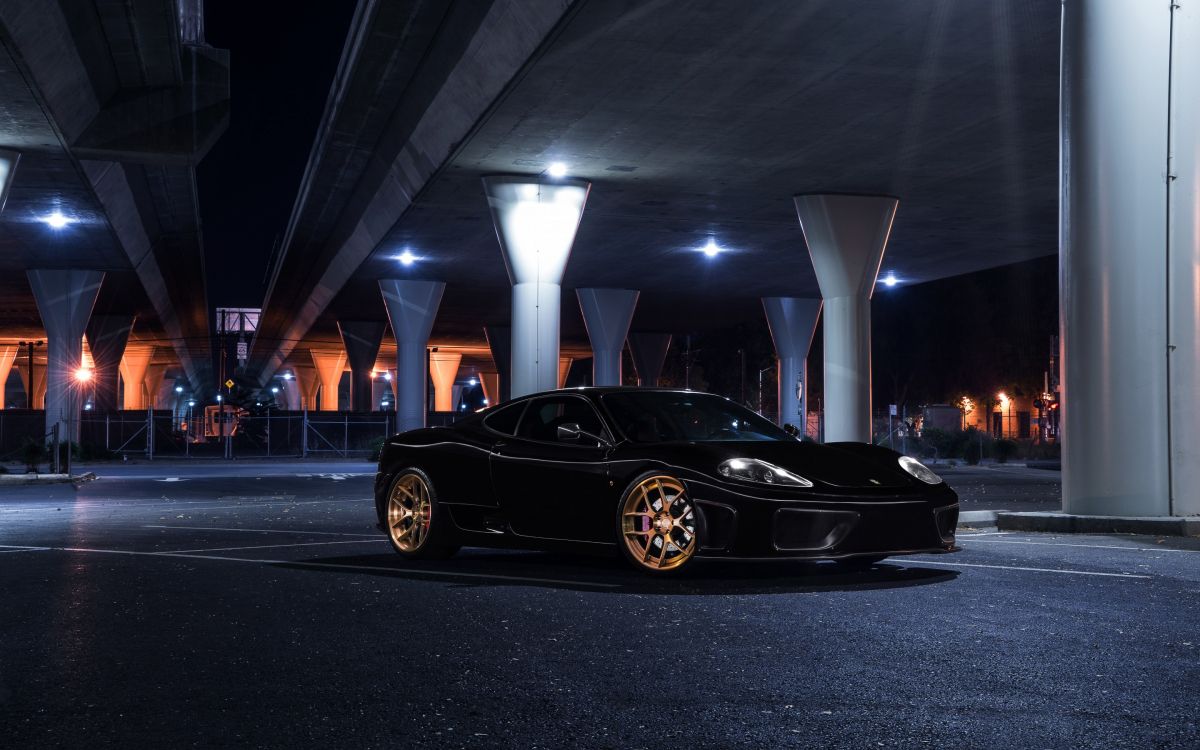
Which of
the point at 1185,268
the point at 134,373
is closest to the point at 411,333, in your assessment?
the point at 1185,268

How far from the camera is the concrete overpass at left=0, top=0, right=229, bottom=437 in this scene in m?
23.7

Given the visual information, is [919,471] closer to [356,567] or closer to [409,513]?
[409,513]

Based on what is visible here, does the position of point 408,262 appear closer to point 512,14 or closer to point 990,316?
point 512,14


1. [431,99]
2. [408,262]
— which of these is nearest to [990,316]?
[408,262]

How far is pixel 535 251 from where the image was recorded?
3008 centimetres

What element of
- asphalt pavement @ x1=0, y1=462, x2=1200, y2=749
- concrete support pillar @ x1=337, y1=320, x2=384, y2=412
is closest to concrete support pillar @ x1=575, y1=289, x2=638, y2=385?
concrete support pillar @ x1=337, y1=320, x2=384, y2=412

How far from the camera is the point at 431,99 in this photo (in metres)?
25.2

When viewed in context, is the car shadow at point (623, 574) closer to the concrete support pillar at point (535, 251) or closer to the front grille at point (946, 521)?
the front grille at point (946, 521)

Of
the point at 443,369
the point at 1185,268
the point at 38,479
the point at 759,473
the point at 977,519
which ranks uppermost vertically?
the point at 443,369

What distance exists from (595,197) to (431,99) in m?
7.55

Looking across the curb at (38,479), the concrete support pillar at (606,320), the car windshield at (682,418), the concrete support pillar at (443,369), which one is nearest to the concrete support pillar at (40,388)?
the concrete support pillar at (443,369)

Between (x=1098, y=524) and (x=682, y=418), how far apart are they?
4.79m

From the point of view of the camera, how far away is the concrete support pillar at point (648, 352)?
76.7m

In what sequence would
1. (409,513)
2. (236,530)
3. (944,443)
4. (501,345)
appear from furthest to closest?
(501,345), (944,443), (236,530), (409,513)
